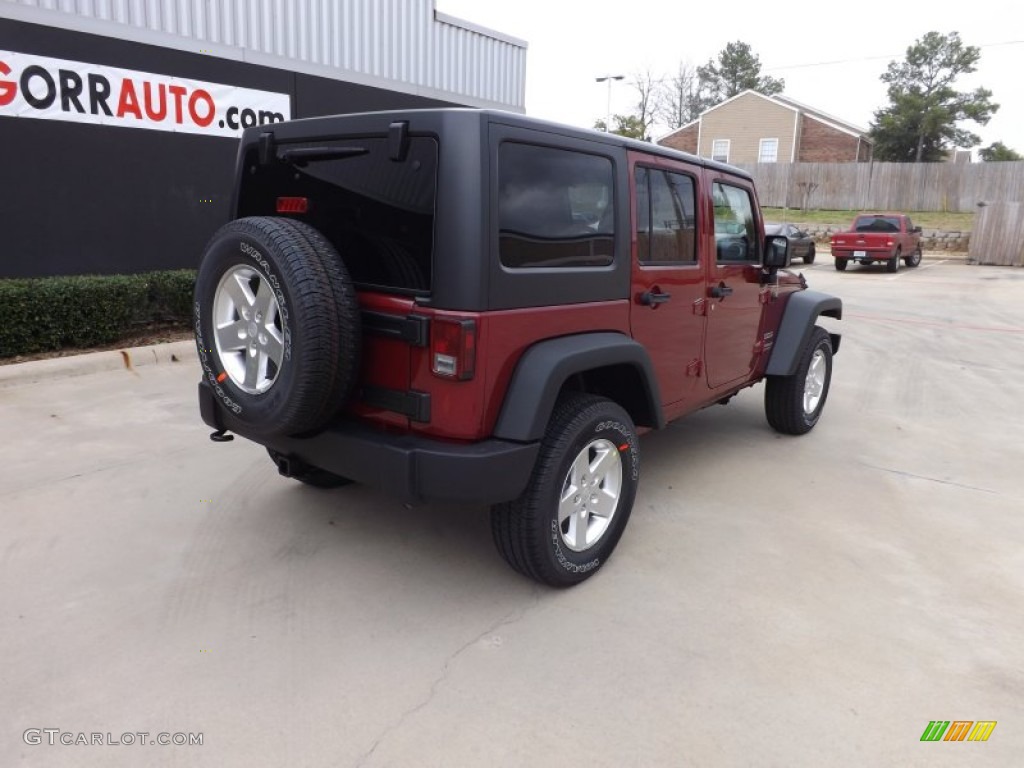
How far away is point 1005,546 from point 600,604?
2.30 metres

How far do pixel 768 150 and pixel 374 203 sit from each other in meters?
44.1

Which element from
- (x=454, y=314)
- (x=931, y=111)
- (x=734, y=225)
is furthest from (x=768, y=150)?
(x=454, y=314)

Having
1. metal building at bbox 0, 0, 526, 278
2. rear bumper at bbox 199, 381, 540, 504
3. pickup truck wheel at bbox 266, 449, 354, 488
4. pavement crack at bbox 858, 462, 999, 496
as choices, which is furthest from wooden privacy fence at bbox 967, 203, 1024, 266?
rear bumper at bbox 199, 381, 540, 504

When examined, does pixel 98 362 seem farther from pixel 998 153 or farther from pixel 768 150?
pixel 998 153

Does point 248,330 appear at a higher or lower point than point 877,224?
lower

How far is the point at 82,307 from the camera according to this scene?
7.09 metres

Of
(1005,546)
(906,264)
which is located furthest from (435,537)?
(906,264)

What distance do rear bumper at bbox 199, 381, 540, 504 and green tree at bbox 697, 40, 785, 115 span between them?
232ft

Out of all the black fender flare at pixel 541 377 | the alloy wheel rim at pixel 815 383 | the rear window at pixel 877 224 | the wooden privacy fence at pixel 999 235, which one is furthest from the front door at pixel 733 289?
the wooden privacy fence at pixel 999 235

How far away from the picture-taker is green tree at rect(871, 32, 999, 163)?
44219 mm

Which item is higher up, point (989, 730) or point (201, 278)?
point (201, 278)

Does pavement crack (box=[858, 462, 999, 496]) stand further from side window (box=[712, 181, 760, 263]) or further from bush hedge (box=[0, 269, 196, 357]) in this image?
bush hedge (box=[0, 269, 196, 357])

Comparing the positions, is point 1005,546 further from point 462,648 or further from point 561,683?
point 462,648

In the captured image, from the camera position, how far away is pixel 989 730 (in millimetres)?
2504
